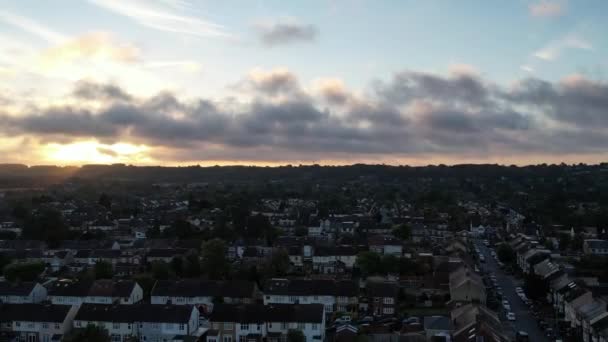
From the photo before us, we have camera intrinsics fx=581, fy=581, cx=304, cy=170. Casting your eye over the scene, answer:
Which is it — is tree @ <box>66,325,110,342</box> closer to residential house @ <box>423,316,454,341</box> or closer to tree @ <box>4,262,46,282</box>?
residential house @ <box>423,316,454,341</box>

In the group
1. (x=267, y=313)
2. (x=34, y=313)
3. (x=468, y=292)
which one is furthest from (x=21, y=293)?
(x=468, y=292)

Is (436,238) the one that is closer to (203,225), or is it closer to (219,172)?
(203,225)

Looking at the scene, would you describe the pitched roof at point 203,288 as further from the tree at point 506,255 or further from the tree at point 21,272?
the tree at point 506,255

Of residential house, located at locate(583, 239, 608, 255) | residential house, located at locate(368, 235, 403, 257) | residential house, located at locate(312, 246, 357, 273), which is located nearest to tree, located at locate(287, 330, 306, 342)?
residential house, located at locate(312, 246, 357, 273)

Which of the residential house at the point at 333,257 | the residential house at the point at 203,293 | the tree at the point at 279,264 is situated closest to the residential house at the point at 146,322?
the residential house at the point at 203,293

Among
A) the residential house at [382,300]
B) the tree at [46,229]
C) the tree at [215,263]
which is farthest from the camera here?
the tree at [46,229]

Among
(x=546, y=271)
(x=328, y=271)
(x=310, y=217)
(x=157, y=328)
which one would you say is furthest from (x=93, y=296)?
(x=310, y=217)
